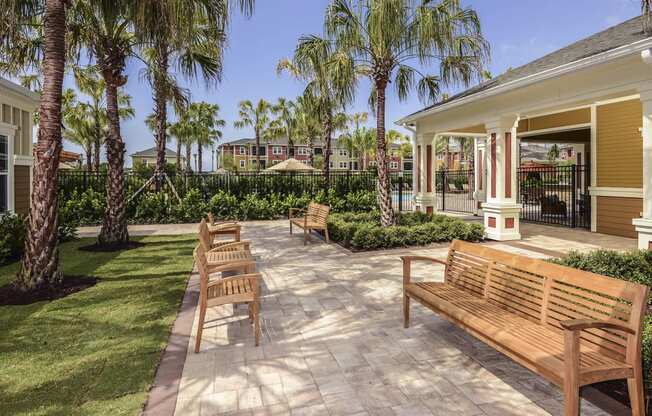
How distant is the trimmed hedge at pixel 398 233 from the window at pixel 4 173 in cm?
810

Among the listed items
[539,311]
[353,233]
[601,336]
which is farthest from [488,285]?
[353,233]

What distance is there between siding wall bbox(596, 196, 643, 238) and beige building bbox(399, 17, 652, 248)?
0.03 m

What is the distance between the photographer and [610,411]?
2.79 metres

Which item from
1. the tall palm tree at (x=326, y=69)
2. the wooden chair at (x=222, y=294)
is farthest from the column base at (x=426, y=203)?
the wooden chair at (x=222, y=294)

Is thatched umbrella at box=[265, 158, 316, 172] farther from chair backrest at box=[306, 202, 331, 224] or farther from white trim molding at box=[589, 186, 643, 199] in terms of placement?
white trim molding at box=[589, 186, 643, 199]

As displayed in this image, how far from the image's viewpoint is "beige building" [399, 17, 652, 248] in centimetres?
711

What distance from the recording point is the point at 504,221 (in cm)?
1056

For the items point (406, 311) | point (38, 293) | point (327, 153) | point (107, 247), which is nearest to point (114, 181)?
point (107, 247)

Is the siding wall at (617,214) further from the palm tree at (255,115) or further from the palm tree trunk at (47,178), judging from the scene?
the palm tree at (255,115)

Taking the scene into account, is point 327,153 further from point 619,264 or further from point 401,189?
point 619,264

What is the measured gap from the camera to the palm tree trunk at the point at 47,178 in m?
5.60

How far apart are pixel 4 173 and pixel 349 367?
10312mm

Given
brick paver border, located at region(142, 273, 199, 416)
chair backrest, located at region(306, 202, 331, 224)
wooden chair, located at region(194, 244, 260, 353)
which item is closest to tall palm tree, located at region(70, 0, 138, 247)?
chair backrest, located at region(306, 202, 331, 224)

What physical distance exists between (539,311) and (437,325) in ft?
4.69
